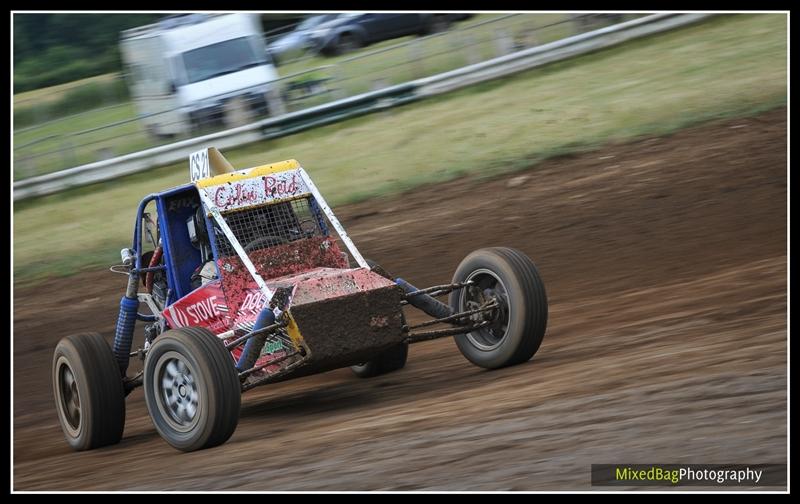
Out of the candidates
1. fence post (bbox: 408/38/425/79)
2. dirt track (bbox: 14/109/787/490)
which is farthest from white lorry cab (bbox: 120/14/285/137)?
dirt track (bbox: 14/109/787/490)

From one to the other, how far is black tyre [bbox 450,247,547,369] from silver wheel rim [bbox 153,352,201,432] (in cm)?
191

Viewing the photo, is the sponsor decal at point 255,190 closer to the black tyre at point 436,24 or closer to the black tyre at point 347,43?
the black tyre at point 436,24

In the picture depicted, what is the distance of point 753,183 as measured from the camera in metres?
12.0

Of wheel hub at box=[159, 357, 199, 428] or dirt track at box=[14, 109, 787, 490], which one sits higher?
wheel hub at box=[159, 357, 199, 428]

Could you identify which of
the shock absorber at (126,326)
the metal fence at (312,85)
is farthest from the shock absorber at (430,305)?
the metal fence at (312,85)

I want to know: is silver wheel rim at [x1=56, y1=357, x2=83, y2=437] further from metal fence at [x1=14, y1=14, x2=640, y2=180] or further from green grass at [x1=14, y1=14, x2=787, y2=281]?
metal fence at [x1=14, y1=14, x2=640, y2=180]

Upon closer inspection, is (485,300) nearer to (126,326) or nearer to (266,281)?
(266,281)

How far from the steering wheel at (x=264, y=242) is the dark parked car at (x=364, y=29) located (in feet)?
19.4

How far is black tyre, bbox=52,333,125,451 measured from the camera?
293 inches

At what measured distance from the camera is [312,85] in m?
14.7

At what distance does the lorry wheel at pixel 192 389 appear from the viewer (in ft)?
21.4

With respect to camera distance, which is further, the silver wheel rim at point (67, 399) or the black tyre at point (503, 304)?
the silver wheel rim at point (67, 399)

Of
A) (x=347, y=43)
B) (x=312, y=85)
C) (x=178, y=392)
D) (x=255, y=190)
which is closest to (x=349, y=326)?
(x=178, y=392)

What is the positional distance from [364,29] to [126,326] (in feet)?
21.9
